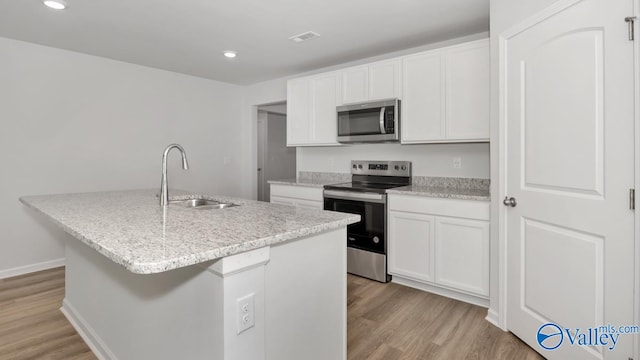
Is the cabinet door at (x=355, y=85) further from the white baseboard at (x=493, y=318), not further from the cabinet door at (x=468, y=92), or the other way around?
the white baseboard at (x=493, y=318)

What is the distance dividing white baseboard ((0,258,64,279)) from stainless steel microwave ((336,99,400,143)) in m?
3.36

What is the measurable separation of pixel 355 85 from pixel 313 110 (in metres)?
0.64

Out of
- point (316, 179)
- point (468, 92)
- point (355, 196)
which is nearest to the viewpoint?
point (468, 92)

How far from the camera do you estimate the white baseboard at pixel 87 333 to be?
6.29ft

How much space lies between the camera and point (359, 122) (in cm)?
339

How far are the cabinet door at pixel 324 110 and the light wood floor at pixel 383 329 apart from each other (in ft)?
5.59

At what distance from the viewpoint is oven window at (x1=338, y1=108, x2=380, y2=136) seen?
3252mm

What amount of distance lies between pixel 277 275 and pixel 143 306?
71cm

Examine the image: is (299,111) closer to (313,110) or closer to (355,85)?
(313,110)

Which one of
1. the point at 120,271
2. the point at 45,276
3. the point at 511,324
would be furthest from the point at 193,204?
the point at 511,324

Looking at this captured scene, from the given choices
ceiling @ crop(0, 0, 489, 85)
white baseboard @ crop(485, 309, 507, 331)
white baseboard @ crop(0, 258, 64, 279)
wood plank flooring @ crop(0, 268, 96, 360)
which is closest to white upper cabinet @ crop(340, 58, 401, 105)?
ceiling @ crop(0, 0, 489, 85)

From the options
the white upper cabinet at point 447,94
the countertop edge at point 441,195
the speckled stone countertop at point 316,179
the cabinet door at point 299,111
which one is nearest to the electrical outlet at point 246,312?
the countertop edge at point 441,195

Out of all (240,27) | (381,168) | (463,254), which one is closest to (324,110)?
(381,168)

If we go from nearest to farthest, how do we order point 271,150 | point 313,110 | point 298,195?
point 298,195 < point 313,110 < point 271,150
